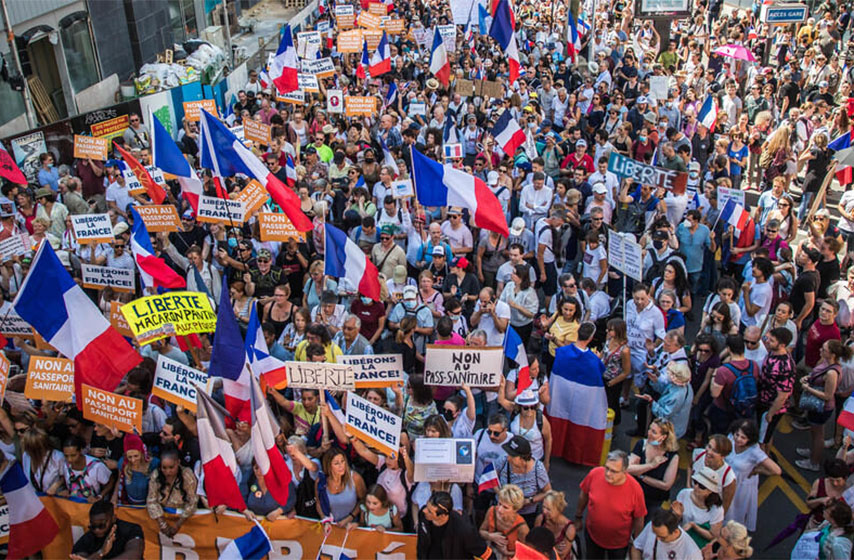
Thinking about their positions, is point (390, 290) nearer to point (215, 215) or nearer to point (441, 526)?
point (215, 215)

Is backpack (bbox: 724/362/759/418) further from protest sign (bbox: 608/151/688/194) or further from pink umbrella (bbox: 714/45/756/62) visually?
pink umbrella (bbox: 714/45/756/62)

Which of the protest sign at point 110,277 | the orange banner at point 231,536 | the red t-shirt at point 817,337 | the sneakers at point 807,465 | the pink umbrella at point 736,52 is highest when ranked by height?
the pink umbrella at point 736,52

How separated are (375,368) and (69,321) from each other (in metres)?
2.57

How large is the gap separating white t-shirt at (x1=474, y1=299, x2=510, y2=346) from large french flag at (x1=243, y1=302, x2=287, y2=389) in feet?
6.56

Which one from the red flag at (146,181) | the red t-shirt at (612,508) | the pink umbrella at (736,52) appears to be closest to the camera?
the red t-shirt at (612,508)

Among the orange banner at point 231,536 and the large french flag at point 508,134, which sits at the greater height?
the large french flag at point 508,134

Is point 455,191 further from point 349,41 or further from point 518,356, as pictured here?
point 349,41

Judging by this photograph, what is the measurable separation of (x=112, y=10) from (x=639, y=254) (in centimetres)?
2038

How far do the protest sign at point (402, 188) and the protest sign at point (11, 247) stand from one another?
14.6ft

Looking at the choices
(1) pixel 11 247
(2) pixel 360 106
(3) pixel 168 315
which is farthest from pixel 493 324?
(2) pixel 360 106

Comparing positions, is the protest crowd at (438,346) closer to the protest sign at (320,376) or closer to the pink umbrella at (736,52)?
the protest sign at (320,376)

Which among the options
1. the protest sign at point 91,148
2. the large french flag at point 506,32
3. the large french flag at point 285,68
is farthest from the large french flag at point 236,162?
the large french flag at point 506,32

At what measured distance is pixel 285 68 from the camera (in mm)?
14500

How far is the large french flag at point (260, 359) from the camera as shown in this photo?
6695 millimetres
